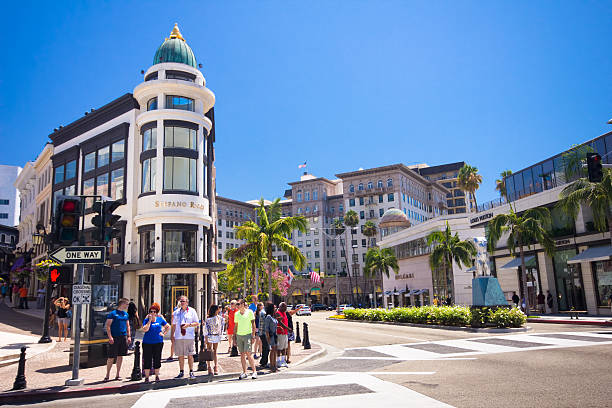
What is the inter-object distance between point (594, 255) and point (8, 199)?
132642 millimetres

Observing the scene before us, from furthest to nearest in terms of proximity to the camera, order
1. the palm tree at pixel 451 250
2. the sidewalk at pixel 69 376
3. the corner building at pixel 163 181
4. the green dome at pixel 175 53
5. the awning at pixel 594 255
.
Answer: the palm tree at pixel 451 250, the green dome at pixel 175 53, the awning at pixel 594 255, the corner building at pixel 163 181, the sidewalk at pixel 69 376

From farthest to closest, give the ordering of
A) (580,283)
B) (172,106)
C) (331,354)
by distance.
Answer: (580,283)
(172,106)
(331,354)

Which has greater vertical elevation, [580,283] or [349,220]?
[349,220]

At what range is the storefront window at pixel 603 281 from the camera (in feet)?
105

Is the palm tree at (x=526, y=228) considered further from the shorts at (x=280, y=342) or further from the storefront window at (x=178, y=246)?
the shorts at (x=280, y=342)

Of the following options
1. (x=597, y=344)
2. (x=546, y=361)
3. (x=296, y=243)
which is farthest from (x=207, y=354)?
(x=296, y=243)

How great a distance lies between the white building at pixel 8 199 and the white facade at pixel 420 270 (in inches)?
3981

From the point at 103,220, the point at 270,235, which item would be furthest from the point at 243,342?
the point at 270,235

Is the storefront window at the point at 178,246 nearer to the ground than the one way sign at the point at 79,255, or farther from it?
farther from it

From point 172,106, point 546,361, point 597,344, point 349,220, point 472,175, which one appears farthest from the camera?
point 349,220

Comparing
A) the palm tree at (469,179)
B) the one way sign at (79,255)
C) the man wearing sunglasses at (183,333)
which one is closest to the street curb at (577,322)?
the man wearing sunglasses at (183,333)

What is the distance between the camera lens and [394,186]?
10125 centimetres

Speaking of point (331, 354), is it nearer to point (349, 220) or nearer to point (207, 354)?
point (207, 354)

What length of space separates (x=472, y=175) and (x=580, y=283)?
1804 inches
